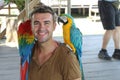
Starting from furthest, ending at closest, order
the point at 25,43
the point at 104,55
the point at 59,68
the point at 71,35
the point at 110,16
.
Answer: the point at 104,55, the point at 110,16, the point at 71,35, the point at 25,43, the point at 59,68

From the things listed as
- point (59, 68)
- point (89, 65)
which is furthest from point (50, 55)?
point (89, 65)

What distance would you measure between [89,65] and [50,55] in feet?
7.68

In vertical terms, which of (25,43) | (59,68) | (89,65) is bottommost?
(89,65)

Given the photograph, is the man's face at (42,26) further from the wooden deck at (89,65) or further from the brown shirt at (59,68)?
the wooden deck at (89,65)

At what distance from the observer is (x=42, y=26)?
1385 millimetres

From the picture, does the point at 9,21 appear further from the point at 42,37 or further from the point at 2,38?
the point at 42,37

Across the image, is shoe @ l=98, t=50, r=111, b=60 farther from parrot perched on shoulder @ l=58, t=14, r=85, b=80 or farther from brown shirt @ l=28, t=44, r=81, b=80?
brown shirt @ l=28, t=44, r=81, b=80

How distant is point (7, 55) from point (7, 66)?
0.56 m

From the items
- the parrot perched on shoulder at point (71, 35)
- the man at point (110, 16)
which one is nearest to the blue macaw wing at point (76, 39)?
the parrot perched on shoulder at point (71, 35)

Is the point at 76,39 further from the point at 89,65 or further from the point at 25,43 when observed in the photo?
the point at 89,65

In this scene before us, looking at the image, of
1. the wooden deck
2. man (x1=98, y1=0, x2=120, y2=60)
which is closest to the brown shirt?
the wooden deck

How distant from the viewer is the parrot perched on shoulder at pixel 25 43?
4.83 ft

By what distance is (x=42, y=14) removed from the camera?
1382mm

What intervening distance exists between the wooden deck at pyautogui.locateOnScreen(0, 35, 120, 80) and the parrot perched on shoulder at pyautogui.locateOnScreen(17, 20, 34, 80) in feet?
5.82
